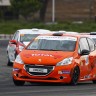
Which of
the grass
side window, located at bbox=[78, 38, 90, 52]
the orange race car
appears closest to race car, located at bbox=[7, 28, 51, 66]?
side window, located at bbox=[78, 38, 90, 52]

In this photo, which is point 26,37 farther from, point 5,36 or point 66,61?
point 5,36

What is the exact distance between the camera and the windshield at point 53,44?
63.0 feet

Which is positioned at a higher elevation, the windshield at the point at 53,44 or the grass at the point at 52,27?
the windshield at the point at 53,44

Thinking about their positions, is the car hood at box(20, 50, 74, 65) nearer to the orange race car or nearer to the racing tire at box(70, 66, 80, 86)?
the orange race car

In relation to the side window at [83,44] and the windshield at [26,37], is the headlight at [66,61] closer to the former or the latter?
the side window at [83,44]

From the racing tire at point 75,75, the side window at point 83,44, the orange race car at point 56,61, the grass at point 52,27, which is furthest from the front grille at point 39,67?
the grass at point 52,27

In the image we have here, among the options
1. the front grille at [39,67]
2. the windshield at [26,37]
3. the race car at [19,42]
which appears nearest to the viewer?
the front grille at [39,67]

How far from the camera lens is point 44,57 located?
18.3 meters

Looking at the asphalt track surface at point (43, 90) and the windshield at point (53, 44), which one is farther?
the windshield at point (53, 44)

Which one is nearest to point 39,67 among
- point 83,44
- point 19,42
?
point 83,44

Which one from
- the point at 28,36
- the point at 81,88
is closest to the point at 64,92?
the point at 81,88

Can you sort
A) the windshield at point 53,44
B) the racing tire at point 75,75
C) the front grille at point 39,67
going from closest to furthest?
the front grille at point 39,67 → the racing tire at point 75,75 → the windshield at point 53,44

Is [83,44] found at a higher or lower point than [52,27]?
higher

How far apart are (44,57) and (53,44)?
47.5 inches
